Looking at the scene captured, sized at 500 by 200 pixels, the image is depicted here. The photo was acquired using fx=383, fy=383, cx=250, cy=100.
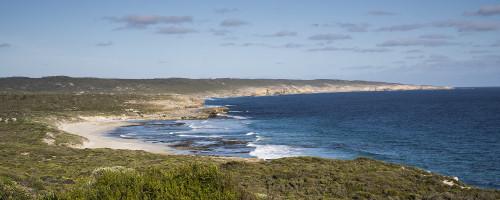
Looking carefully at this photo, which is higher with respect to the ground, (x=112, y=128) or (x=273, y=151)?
(x=273, y=151)

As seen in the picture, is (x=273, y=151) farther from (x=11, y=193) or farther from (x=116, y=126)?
(x=116, y=126)

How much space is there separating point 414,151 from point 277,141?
16.3m

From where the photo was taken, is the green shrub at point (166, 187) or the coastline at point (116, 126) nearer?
the green shrub at point (166, 187)

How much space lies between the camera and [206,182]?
13.2 metres

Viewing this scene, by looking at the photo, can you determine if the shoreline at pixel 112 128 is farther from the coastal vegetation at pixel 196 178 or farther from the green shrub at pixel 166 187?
the green shrub at pixel 166 187

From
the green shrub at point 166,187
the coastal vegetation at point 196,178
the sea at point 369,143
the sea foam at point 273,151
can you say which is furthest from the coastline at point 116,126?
the green shrub at point 166,187

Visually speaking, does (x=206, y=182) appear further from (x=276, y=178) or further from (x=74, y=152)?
(x=74, y=152)

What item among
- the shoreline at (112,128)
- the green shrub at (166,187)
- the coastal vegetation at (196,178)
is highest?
the green shrub at (166,187)

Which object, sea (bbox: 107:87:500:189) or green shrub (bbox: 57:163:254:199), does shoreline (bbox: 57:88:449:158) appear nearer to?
sea (bbox: 107:87:500:189)

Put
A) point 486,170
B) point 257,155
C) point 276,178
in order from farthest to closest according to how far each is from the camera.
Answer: point 257,155, point 486,170, point 276,178

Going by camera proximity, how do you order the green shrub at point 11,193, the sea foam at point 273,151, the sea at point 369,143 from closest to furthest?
the green shrub at point 11,193
the sea at point 369,143
the sea foam at point 273,151

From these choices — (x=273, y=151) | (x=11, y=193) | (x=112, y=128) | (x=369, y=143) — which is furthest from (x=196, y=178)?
(x=112, y=128)

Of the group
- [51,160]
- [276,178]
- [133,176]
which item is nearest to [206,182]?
[133,176]

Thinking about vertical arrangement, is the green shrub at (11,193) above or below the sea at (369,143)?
above
